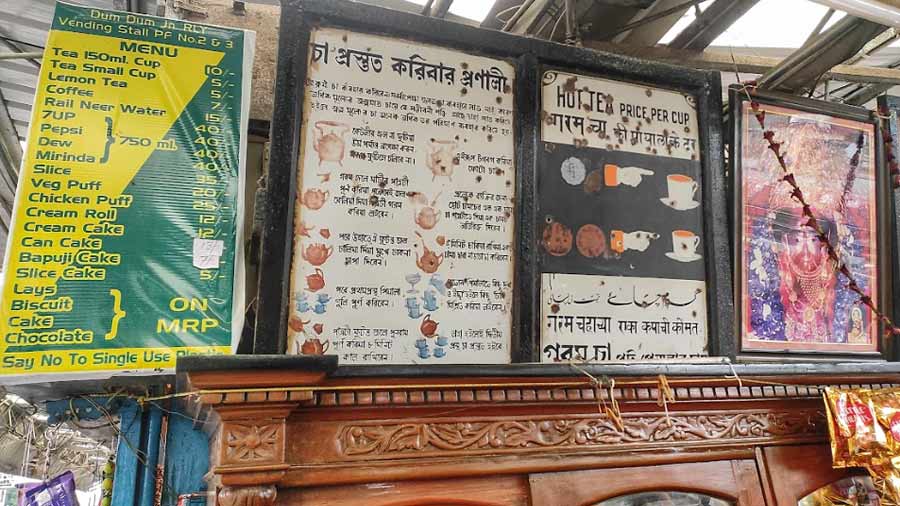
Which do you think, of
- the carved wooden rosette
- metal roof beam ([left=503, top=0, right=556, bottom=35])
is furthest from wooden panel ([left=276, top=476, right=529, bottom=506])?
metal roof beam ([left=503, top=0, right=556, bottom=35])

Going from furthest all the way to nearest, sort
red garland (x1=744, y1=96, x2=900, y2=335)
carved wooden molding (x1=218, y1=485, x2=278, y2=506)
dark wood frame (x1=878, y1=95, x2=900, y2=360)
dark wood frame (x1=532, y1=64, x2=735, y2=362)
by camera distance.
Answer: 1. dark wood frame (x1=878, y1=95, x2=900, y2=360)
2. red garland (x1=744, y1=96, x2=900, y2=335)
3. dark wood frame (x1=532, y1=64, x2=735, y2=362)
4. carved wooden molding (x1=218, y1=485, x2=278, y2=506)

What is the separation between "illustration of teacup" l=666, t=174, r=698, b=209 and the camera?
7.59 ft

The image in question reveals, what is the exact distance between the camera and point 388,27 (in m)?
2.04

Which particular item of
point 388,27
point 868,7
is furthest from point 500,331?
point 868,7

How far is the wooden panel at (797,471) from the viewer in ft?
5.91

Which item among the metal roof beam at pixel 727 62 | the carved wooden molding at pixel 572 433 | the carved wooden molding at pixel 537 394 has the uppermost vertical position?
the metal roof beam at pixel 727 62

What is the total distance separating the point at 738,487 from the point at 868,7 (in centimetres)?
161

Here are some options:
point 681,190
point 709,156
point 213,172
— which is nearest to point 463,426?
point 213,172

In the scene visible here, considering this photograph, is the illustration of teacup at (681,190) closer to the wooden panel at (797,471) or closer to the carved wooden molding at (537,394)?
the carved wooden molding at (537,394)

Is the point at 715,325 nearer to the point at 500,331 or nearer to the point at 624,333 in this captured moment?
the point at 624,333

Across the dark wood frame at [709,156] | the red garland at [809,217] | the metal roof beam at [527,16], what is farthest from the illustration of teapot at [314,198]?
the red garland at [809,217]

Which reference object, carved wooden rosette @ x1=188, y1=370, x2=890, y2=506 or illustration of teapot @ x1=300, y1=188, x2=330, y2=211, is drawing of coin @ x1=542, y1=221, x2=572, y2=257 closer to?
carved wooden rosette @ x1=188, y1=370, x2=890, y2=506

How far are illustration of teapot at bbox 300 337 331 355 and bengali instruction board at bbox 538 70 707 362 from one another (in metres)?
0.75

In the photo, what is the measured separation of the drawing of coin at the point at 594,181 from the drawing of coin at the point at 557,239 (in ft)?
0.62
